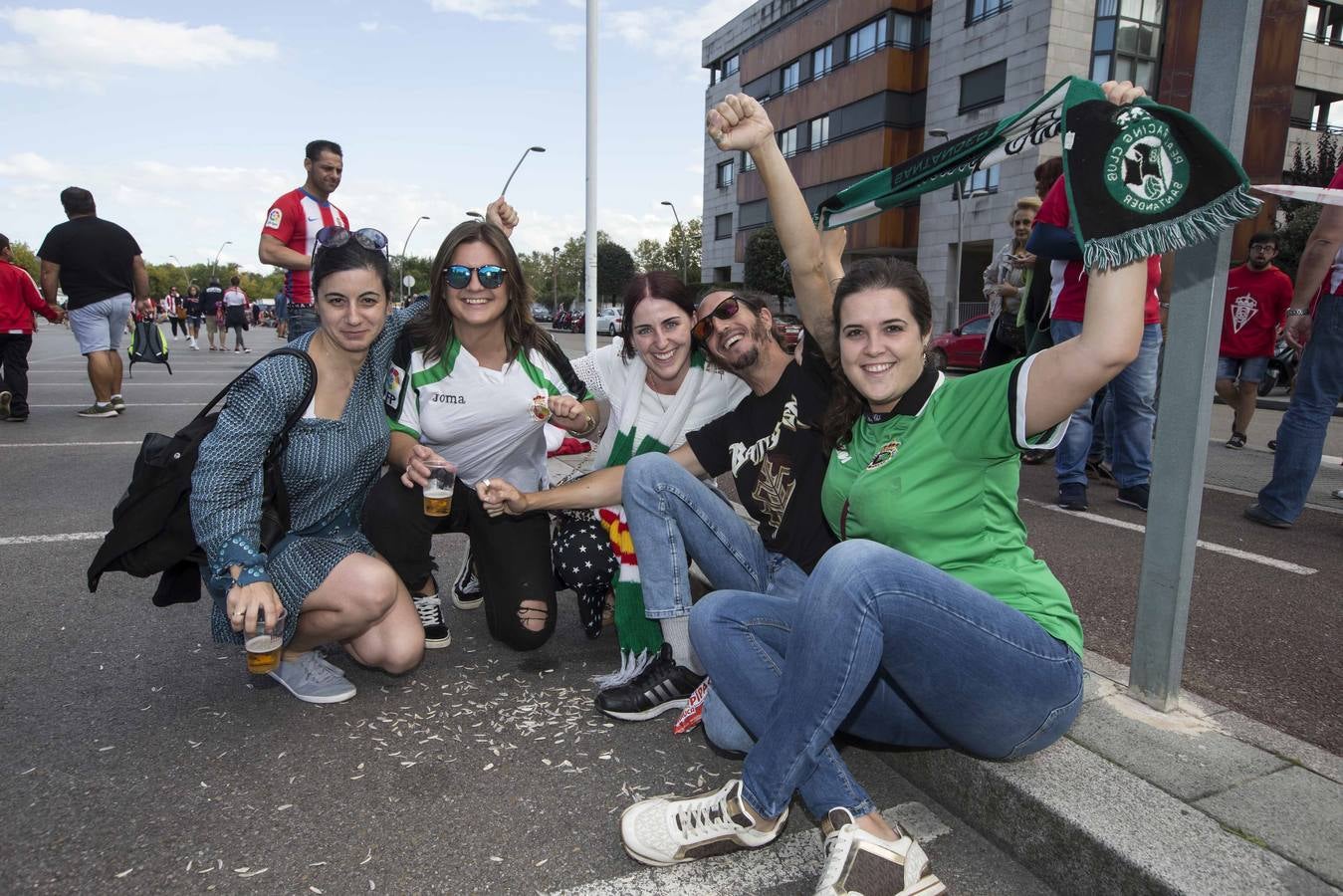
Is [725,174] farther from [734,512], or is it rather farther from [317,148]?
[734,512]

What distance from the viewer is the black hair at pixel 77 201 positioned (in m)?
8.13

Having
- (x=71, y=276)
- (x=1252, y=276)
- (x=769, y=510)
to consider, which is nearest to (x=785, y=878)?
(x=769, y=510)

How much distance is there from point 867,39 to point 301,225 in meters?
38.8

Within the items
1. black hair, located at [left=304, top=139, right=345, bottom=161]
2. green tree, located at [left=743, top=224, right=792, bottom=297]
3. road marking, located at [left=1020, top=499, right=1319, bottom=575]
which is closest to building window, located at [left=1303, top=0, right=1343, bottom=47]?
green tree, located at [left=743, top=224, right=792, bottom=297]

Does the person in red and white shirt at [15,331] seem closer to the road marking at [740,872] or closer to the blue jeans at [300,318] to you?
the blue jeans at [300,318]

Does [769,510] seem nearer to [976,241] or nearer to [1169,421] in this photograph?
[1169,421]

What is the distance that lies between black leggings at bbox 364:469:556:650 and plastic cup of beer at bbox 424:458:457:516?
14 cm

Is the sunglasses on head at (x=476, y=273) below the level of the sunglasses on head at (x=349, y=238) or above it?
below

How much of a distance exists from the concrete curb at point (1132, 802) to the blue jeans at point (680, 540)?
72 cm

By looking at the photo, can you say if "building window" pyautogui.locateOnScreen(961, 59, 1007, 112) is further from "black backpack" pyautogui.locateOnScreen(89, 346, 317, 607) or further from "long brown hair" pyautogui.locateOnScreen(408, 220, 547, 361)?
"black backpack" pyautogui.locateOnScreen(89, 346, 317, 607)

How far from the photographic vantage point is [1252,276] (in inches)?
312

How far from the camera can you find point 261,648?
2455 millimetres

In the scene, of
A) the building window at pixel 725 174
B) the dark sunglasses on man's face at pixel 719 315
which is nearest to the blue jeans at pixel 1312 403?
the dark sunglasses on man's face at pixel 719 315

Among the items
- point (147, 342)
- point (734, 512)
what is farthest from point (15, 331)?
point (734, 512)
